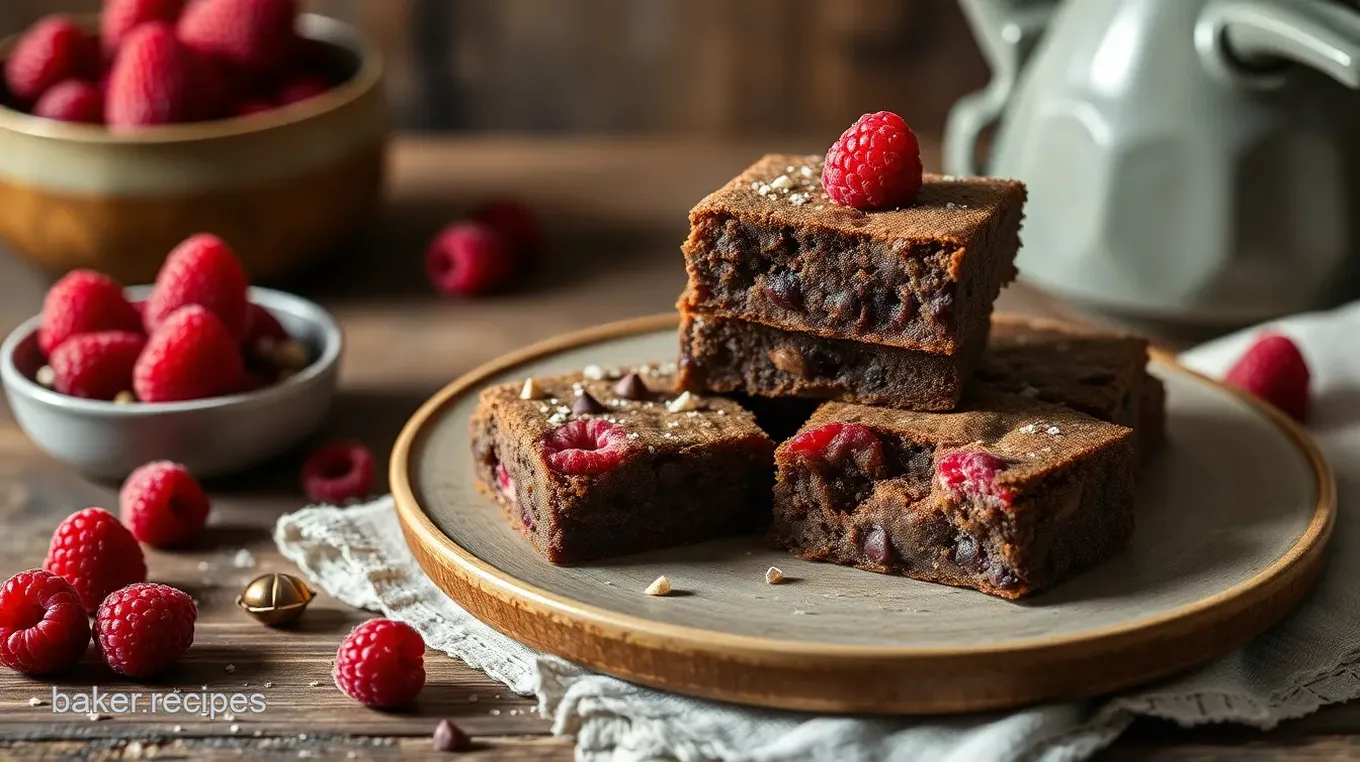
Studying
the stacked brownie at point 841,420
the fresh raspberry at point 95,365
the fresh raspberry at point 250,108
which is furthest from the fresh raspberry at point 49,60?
the stacked brownie at point 841,420

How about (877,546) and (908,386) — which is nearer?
(877,546)

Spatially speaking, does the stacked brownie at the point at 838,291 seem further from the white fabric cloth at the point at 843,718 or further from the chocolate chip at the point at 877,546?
the white fabric cloth at the point at 843,718

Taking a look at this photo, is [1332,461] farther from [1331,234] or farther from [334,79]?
[334,79]

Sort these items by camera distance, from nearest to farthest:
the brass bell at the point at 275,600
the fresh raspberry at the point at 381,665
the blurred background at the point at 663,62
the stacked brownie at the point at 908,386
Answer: the fresh raspberry at the point at 381,665 → the stacked brownie at the point at 908,386 → the brass bell at the point at 275,600 → the blurred background at the point at 663,62

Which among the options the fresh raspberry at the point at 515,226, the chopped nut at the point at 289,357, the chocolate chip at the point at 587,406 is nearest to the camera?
the chocolate chip at the point at 587,406

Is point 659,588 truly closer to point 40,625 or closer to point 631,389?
point 631,389

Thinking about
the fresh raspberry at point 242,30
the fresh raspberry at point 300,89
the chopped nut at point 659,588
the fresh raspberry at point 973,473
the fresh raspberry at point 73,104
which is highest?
the fresh raspberry at point 242,30

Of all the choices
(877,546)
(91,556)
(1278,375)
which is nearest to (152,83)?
(91,556)
